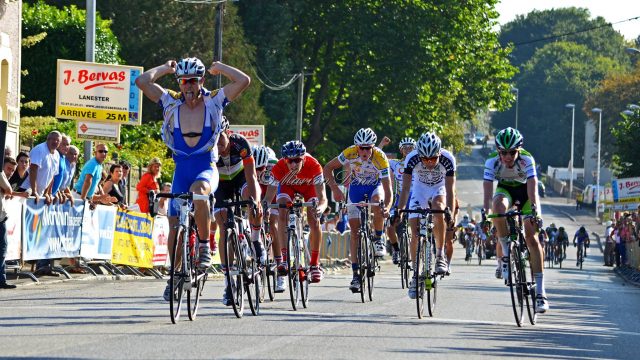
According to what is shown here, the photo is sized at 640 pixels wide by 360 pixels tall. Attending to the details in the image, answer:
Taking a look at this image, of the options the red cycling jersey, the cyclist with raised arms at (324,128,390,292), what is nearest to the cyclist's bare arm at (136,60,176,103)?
the red cycling jersey

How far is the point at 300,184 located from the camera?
18.5 meters

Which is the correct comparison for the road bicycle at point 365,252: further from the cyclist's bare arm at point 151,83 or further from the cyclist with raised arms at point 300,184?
the cyclist's bare arm at point 151,83

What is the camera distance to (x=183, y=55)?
179 ft

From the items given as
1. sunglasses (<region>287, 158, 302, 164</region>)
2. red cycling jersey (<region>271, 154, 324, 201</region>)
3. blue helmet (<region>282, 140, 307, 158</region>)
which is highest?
blue helmet (<region>282, 140, 307, 158</region>)

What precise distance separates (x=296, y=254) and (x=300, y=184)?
1.38 m

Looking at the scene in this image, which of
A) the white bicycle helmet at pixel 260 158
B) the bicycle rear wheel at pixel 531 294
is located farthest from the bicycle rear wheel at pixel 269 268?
the bicycle rear wheel at pixel 531 294

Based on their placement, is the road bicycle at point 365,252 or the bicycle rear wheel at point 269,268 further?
the road bicycle at point 365,252

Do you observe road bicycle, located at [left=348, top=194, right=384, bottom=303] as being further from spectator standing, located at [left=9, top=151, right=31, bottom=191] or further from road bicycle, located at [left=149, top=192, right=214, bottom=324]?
road bicycle, located at [left=149, top=192, right=214, bottom=324]

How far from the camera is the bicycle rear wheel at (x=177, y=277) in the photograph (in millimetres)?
13836

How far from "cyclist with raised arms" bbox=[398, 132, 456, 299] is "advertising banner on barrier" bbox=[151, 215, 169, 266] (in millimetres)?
8432

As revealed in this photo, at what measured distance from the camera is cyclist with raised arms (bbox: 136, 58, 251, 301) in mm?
14367

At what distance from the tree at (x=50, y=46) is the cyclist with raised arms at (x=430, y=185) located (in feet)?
102

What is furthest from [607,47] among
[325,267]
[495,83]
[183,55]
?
[325,267]

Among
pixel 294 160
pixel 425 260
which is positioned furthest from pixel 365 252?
pixel 425 260
